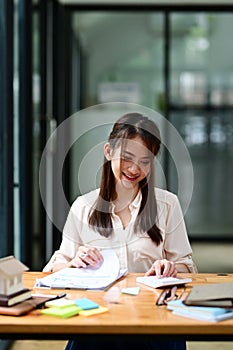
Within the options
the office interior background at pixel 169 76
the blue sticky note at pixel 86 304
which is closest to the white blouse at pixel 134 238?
the blue sticky note at pixel 86 304

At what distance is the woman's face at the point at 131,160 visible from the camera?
199cm

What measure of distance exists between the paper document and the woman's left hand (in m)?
0.10

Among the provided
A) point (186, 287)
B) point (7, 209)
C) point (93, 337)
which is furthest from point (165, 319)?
point (7, 209)

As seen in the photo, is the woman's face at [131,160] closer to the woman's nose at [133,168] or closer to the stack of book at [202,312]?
the woman's nose at [133,168]

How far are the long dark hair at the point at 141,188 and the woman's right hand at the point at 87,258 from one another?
11 centimetres

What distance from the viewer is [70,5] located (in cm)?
573

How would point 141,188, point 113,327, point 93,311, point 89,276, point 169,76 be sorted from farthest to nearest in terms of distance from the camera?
point 169,76
point 141,188
point 89,276
point 93,311
point 113,327

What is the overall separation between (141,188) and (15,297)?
66 centimetres

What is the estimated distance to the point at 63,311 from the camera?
62.4 inches

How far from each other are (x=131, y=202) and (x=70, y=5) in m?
3.95

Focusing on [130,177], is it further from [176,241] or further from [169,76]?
[169,76]

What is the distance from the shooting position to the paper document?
6.15 ft

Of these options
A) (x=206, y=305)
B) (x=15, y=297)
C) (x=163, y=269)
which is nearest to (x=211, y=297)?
(x=206, y=305)

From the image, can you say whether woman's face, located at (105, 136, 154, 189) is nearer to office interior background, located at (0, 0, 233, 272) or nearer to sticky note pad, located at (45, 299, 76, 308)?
sticky note pad, located at (45, 299, 76, 308)
